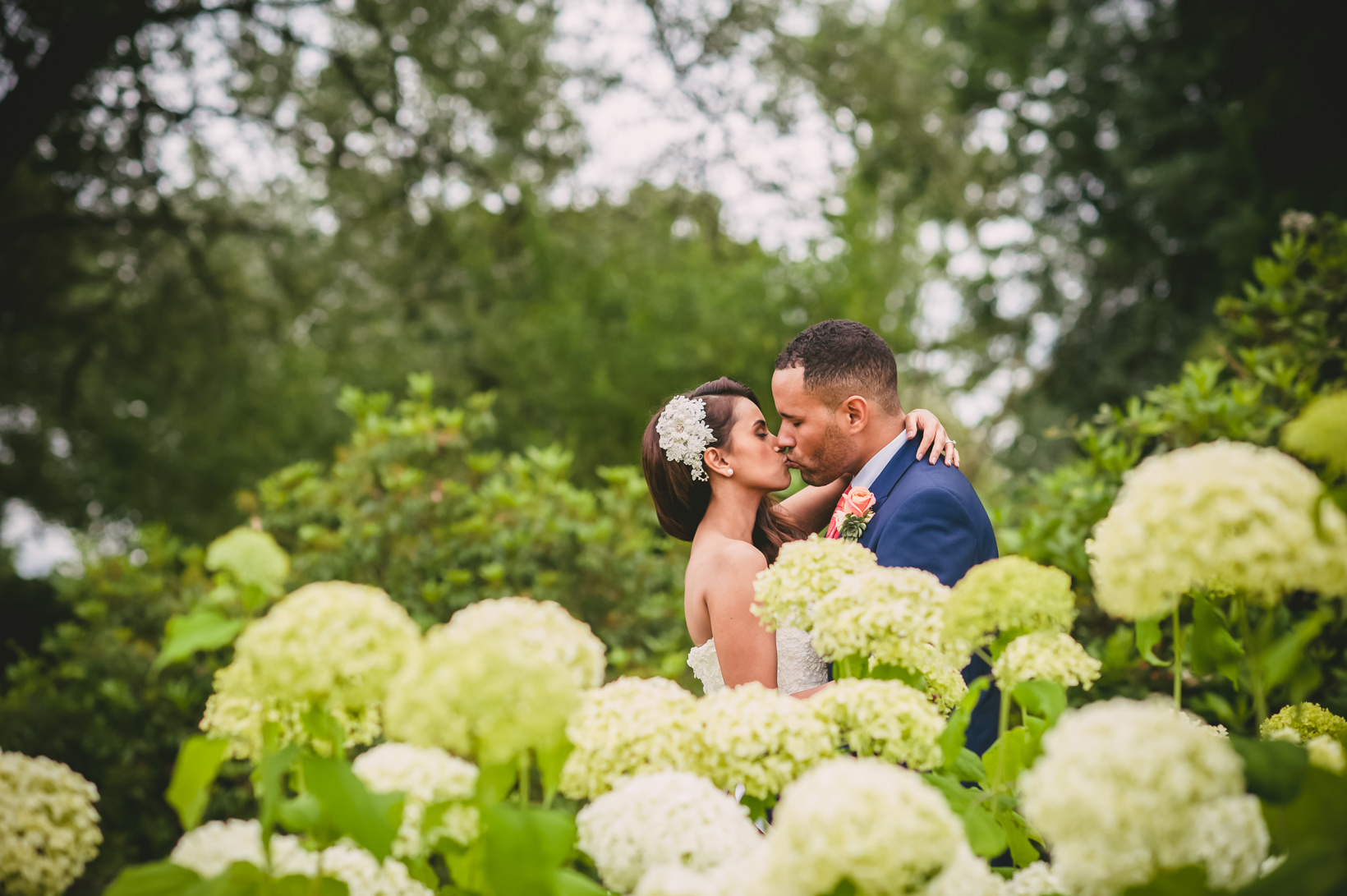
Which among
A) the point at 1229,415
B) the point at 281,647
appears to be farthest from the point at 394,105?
the point at 281,647

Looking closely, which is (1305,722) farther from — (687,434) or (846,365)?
(687,434)

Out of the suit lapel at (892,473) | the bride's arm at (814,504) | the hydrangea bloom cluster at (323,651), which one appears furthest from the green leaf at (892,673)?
the bride's arm at (814,504)

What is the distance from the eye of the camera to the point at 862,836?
114 cm

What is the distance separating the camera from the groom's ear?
3598 millimetres

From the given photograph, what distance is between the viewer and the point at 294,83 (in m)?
12.5

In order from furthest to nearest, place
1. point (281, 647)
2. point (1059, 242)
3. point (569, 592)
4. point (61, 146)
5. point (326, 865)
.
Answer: point (1059, 242), point (61, 146), point (569, 592), point (326, 865), point (281, 647)

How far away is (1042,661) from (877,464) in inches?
78.5

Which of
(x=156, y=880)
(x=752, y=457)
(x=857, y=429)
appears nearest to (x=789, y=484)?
(x=752, y=457)

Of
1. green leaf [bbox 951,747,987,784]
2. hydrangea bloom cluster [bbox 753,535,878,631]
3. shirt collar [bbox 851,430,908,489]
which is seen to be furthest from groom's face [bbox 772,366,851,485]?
green leaf [bbox 951,747,987,784]

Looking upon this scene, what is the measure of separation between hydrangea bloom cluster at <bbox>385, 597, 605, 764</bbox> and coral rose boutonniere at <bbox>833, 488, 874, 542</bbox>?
214 cm

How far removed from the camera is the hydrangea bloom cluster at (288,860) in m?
1.40

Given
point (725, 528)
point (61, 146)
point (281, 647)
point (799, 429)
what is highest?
point (61, 146)

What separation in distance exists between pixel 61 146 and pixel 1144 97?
14261 millimetres

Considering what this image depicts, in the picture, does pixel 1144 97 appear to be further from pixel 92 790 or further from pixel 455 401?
pixel 92 790
